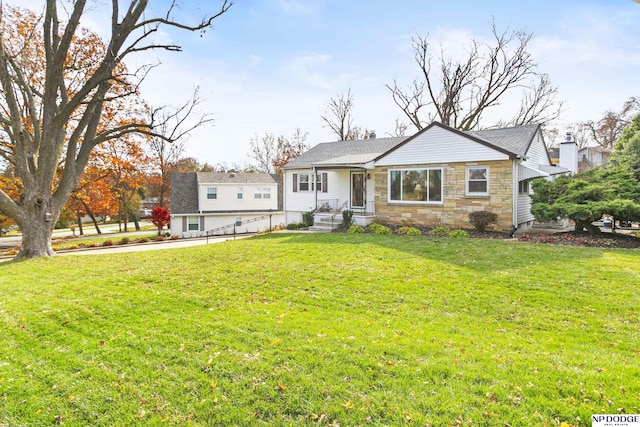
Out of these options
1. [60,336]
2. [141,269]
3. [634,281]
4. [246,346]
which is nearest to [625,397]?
[246,346]

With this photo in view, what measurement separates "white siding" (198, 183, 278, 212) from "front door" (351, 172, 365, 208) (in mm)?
14195

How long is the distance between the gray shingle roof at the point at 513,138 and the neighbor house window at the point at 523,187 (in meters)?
1.32

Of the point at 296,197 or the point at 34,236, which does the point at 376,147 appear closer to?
the point at 296,197

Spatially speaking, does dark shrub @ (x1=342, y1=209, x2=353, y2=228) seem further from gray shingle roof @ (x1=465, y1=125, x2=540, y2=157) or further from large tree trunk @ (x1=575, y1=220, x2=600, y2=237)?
large tree trunk @ (x1=575, y1=220, x2=600, y2=237)

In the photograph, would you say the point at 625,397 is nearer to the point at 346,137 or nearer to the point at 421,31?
the point at 421,31

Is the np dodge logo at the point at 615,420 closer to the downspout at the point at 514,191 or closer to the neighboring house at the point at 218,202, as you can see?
the downspout at the point at 514,191

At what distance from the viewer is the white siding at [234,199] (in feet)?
95.1

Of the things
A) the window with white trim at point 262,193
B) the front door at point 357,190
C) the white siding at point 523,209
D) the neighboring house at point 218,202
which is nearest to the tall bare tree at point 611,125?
the white siding at point 523,209

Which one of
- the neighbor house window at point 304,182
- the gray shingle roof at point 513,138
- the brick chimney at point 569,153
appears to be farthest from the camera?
the neighbor house window at point 304,182

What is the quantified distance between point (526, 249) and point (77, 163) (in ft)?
50.9

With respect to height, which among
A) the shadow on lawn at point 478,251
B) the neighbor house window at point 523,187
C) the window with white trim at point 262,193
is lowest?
the shadow on lawn at point 478,251

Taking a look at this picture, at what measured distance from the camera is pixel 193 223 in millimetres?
28578

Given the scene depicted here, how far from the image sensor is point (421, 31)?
27.4 m

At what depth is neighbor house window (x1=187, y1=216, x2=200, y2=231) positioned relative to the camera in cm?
2845
